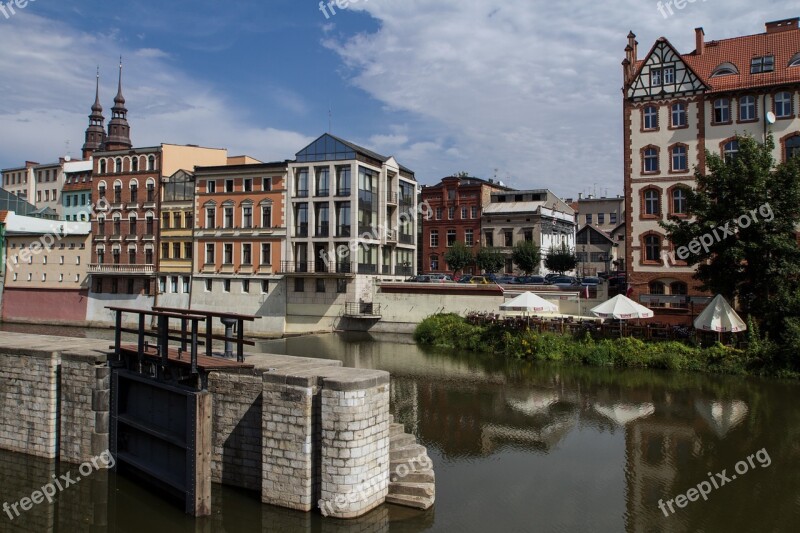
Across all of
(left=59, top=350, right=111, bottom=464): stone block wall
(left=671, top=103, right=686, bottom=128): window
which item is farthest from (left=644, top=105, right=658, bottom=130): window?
(left=59, top=350, right=111, bottom=464): stone block wall

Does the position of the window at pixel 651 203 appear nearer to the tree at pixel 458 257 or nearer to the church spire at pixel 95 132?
the tree at pixel 458 257

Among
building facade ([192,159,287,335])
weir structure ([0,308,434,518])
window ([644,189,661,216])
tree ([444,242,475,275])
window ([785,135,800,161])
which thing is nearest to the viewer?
weir structure ([0,308,434,518])

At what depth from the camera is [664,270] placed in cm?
3453

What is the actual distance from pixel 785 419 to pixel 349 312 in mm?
29081

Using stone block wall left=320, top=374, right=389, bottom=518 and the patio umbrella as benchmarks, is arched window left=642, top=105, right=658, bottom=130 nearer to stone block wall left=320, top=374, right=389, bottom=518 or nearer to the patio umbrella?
the patio umbrella

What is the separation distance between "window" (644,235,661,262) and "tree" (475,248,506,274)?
22.4 m

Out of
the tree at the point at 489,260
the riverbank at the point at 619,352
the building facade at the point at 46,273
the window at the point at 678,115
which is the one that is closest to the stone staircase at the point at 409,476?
the riverbank at the point at 619,352

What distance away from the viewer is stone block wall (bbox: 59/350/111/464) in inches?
611

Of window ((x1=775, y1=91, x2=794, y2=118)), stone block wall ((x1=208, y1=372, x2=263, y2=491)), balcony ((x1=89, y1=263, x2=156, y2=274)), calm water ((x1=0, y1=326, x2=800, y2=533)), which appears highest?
window ((x1=775, y1=91, x2=794, y2=118))

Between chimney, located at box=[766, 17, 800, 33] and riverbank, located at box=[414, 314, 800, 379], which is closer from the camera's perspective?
riverbank, located at box=[414, 314, 800, 379]

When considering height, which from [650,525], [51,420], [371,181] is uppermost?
[371,181]

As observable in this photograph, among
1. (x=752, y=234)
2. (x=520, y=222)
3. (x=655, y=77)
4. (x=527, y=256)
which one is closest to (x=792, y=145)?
(x=655, y=77)

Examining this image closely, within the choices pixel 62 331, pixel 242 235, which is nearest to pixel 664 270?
pixel 242 235

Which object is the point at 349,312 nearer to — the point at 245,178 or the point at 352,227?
the point at 352,227
